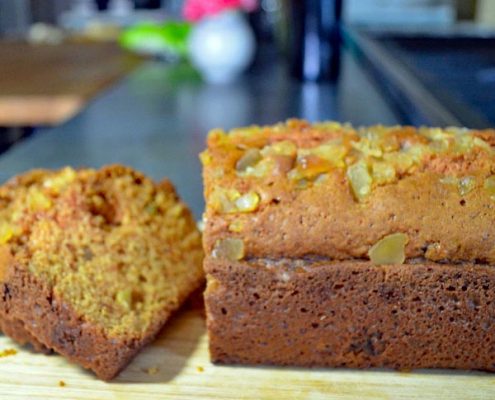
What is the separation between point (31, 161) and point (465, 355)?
1362 mm

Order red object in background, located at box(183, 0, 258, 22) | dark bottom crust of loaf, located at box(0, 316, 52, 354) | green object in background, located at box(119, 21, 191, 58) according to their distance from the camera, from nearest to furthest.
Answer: dark bottom crust of loaf, located at box(0, 316, 52, 354)
red object in background, located at box(183, 0, 258, 22)
green object in background, located at box(119, 21, 191, 58)

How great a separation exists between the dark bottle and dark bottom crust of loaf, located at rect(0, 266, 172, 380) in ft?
6.40

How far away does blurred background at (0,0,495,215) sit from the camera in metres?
1.96

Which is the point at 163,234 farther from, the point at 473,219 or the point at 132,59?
the point at 132,59

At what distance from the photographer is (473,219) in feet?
3.21

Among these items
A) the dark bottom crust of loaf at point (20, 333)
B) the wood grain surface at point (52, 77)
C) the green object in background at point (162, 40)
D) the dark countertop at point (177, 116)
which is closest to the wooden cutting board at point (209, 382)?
the dark bottom crust of loaf at point (20, 333)

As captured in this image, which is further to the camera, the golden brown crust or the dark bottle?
the dark bottle

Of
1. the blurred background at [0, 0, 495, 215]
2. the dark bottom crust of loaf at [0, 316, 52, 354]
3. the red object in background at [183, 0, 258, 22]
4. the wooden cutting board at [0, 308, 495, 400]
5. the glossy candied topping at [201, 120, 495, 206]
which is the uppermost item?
the red object in background at [183, 0, 258, 22]

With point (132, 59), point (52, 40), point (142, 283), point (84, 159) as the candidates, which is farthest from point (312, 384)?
point (52, 40)

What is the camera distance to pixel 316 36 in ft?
8.95

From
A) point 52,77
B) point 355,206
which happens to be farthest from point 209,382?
point 52,77

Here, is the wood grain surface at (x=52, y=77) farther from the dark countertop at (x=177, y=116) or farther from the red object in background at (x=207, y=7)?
the red object in background at (x=207, y=7)

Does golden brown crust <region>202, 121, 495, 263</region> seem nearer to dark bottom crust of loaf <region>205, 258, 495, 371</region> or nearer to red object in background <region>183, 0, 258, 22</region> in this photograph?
dark bottom crust of loaf <region>205, 258, 495, 371</region>

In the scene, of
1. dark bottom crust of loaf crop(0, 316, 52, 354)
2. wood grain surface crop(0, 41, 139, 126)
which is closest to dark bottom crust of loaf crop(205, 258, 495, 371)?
dark bottom crust of loaf crop(0, 316, 52, 354)
